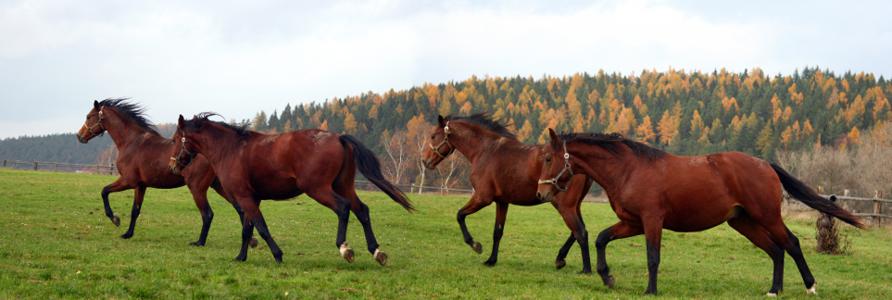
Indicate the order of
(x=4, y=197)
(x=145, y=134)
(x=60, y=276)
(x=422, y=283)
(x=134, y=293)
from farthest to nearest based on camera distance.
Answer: (x=4, y=197), (x=145, y=134), (x=422, y=283), (x=60, y=276), (x=134, y=293)

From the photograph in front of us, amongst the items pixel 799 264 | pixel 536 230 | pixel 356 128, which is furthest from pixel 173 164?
pixel 356 128

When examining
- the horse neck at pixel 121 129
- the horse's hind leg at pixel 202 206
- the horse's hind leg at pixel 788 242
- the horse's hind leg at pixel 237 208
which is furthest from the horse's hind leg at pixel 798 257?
the horse neck at pixel 121 129

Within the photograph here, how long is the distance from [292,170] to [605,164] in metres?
4.66

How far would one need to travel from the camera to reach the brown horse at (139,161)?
46.1 ft

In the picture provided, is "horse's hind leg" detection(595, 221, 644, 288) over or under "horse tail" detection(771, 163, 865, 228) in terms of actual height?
under

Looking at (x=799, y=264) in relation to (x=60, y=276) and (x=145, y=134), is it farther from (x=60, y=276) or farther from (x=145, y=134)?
(x=145, y=134)

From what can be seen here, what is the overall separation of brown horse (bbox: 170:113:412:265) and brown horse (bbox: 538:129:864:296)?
9.93 ft

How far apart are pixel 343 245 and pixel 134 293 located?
3351 millimetres

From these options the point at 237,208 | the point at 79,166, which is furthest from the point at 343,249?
the point at 79,166

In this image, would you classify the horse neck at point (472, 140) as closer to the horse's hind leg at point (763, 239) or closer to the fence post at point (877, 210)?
the horse's hind leg at point (763, 239)

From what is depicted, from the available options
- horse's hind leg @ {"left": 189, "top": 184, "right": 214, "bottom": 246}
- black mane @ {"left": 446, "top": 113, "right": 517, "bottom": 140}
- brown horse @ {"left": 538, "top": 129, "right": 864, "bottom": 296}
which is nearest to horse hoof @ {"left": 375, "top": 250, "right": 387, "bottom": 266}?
brown horse @ {"left": 538, "top": 129, "right": 864, "bottom": 296}

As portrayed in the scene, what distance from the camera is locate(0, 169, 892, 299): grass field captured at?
871 centimetres

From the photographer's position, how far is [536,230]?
22641 millimetres

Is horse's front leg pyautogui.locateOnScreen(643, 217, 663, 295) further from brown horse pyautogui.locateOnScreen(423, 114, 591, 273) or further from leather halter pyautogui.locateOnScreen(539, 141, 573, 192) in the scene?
brown horse pyautogui.locateOnScreen(423, 114, 591, 273)
